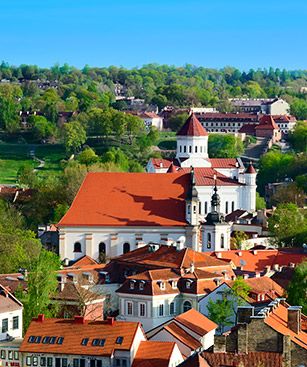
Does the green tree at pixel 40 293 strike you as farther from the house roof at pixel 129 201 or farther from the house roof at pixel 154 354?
the house roof at pixel 129 201

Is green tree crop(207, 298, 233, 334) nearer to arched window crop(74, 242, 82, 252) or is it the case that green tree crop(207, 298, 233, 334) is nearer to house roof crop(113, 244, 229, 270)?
house roof crop(113, 244, 229, 270)

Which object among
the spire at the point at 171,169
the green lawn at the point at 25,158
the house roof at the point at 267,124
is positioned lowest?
the green lawn at the point at 25,158

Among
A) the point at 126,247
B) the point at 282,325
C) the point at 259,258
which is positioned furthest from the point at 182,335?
the point at 126,247

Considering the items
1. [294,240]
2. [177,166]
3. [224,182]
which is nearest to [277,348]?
[294,240]

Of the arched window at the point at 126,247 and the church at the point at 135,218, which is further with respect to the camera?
the arched window at the point at 126,247

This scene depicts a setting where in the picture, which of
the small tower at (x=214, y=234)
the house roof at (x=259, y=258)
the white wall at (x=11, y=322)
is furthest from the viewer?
the small tower at (x=214, y=234)

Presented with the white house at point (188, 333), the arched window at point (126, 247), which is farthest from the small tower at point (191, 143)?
the white house at point (188, 333)
